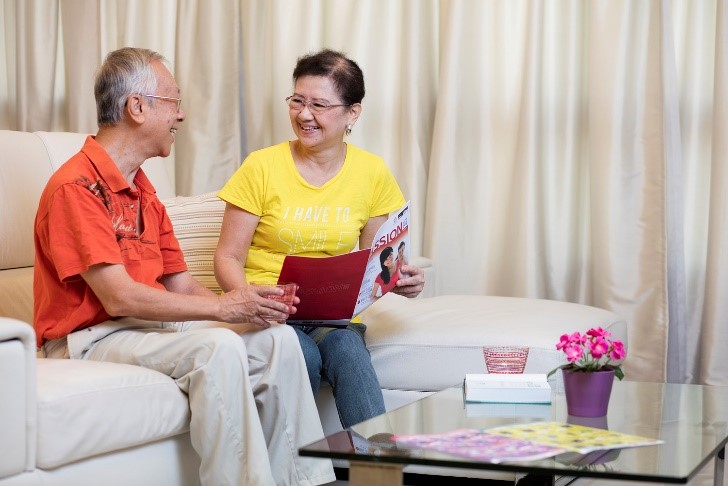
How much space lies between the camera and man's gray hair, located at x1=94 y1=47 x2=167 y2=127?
219 centimetres

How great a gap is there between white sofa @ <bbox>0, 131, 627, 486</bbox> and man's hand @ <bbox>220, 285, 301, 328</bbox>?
22cm

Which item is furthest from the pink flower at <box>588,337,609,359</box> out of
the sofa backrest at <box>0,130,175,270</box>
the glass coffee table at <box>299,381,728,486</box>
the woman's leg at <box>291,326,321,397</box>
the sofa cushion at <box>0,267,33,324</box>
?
the sofa backrest at <box>0,130,175,270</box>

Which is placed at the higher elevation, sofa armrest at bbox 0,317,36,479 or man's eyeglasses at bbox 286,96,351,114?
man's eyeglasses at bbox 286,96,351,114

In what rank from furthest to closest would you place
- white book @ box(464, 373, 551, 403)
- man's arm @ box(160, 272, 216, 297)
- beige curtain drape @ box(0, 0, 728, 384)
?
beige curtain drape @ box(0, 0, 728, 384) → man's arm @ box(160, 272, 216, 297) → white book @ box(464, 373, 551, 403)

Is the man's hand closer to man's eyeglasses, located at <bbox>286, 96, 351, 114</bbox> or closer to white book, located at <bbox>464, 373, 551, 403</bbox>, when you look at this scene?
white book, located at <bbox>464, 373, 551, 403</bbox>

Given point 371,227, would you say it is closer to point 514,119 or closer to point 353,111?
point 353,111

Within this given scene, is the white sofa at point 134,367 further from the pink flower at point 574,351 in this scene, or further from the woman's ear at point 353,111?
the pink flower at point 574,351

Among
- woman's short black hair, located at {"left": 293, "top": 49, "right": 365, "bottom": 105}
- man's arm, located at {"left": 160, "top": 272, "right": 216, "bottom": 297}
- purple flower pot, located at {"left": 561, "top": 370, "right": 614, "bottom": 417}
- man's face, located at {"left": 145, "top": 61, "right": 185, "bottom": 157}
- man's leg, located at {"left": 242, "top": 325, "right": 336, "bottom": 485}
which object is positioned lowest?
man's leg, located at {"left": 242, "top": 325, "right": 336, "bottom": 485}

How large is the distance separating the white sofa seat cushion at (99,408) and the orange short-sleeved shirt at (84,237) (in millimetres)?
143

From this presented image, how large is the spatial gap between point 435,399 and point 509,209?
1.63 metres

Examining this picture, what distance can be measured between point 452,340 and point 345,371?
34 cm

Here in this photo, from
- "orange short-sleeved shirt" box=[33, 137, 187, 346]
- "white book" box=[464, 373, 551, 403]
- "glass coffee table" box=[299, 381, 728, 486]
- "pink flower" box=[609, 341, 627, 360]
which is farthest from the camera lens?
"orange short-sleeved shirt" box=[33, 137, 187, 346]

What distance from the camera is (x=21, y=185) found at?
8.46 ft

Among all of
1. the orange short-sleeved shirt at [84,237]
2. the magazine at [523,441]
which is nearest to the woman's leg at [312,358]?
the orange short-sleeved shirt at [84,237]
